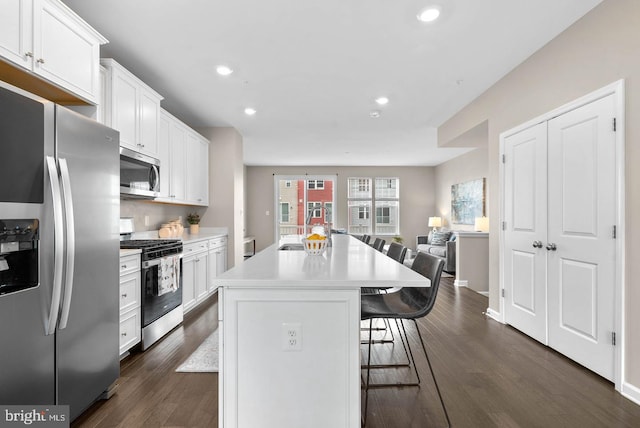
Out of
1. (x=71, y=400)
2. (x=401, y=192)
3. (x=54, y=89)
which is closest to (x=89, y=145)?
(x=54, y=89)

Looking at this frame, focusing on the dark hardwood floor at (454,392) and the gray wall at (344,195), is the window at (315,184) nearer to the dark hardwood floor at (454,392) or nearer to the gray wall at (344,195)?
the gray wall at (344,195)

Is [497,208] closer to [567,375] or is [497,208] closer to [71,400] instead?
[567,375]

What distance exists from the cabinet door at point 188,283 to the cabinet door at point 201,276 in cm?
9

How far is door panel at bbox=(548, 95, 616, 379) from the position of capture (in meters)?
2.27

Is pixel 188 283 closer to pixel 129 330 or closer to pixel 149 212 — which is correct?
pixel 149 212

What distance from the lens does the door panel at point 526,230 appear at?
9.68 feet

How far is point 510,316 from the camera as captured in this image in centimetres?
344

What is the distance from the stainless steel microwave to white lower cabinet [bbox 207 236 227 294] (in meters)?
1.28

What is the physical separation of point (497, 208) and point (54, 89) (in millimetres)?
4029

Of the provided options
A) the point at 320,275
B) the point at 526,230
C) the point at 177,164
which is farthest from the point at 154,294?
the point at 526,230

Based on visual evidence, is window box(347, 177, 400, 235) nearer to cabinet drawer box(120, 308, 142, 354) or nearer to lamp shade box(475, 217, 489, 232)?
lamp shade box(475, 217, 489, 232)

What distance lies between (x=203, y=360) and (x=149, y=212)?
224 centimetres

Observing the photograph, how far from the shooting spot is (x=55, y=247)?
5.24 ft

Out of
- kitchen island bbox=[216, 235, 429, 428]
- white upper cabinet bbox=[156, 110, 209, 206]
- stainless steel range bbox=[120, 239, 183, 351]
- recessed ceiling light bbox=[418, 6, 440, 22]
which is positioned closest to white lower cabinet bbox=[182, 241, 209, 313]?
stainless steel range bbox=[120, 239, 183, 351]
